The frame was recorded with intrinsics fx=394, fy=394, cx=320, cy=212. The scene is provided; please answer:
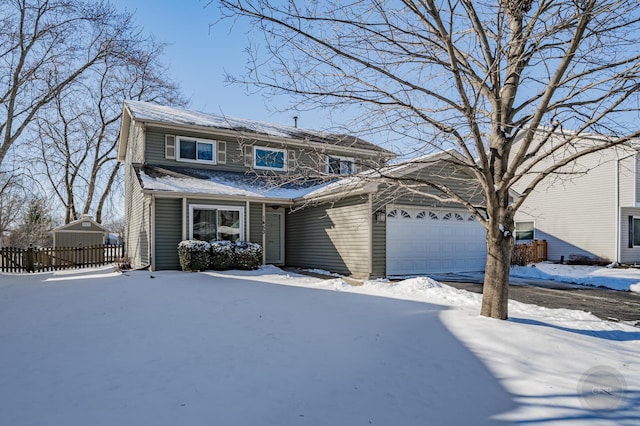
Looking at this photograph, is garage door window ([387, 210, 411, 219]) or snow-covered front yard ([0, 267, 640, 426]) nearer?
snow-covered front yard ([0, 267, 640, 426])

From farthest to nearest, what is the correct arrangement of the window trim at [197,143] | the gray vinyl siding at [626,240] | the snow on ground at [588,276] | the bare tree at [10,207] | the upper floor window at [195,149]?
the bare tree at [10,207]
the gray vinyl siding at [626,240]
the upper floor window at [195,149]
the window trim at [197,143]
the snow on ground at [588,276]

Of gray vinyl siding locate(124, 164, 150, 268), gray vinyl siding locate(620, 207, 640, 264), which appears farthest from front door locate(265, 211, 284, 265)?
gray vinyl siding locate(620, 207, 640, 264)

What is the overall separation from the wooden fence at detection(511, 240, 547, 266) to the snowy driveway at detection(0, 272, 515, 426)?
33.6ft

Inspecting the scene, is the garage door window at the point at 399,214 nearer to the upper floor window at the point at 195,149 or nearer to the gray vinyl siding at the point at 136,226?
the upper floor window at the point at 195,149

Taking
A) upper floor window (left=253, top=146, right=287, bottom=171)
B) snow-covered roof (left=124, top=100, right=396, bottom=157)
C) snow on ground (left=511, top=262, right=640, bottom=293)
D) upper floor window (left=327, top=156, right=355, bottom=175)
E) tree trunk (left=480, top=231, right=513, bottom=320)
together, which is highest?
snow-covered roof (left=124, top=100, right=396, bottom=157)

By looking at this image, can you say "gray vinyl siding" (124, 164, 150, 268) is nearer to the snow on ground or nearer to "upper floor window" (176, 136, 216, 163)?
"upper floor window" (176, 136, 216, 163)

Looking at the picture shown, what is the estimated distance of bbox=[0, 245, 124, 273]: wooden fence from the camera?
49.5 ft

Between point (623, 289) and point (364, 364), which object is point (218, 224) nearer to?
point (364, 364)

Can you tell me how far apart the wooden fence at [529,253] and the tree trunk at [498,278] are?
413 inches

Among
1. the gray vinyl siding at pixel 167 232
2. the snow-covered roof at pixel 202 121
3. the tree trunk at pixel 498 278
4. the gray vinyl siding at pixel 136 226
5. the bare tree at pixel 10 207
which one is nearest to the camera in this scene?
the tree trunk at pixel 498 278

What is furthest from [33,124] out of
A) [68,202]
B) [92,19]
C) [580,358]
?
[580,358]

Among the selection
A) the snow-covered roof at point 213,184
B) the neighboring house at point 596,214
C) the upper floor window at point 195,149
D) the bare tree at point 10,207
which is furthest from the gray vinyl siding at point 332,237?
the bare tree at point 10,207

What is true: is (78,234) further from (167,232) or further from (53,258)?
(167,232)

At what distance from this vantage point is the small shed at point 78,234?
21.4m
